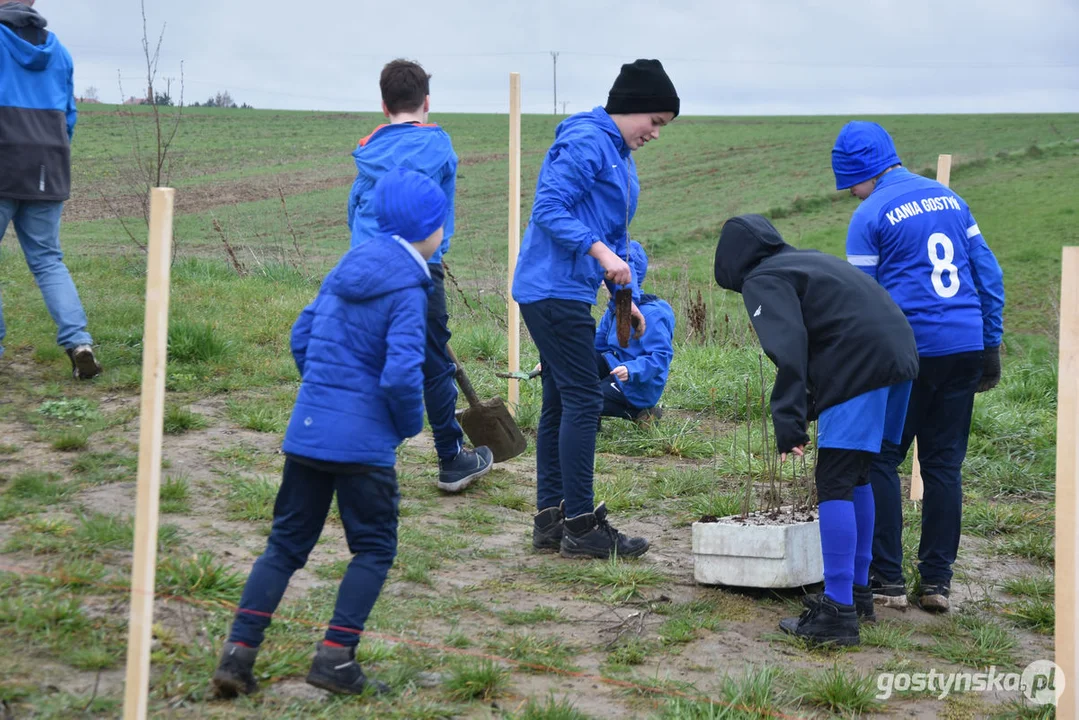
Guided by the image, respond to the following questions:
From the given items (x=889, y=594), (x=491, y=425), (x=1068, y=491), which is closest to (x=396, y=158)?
(x=491, y=425)

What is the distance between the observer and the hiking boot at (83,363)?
616cm

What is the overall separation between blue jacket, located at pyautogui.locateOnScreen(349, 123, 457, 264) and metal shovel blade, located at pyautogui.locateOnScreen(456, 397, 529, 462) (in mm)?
1074

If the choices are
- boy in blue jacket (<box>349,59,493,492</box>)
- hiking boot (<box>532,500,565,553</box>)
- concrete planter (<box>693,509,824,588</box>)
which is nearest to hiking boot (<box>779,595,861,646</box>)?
concrete planter (<box>693,509,824,588</box>)

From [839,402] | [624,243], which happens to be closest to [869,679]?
[839,402]

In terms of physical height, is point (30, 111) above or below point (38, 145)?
above

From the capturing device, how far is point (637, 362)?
6512mm

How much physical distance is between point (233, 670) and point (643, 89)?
277 centimetres

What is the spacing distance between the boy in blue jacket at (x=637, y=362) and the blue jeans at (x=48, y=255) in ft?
10.2

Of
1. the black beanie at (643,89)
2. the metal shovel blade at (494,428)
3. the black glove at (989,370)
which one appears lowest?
the metal shovel blade at (494,428)

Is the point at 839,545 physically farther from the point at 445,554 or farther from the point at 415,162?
the point at 415,162

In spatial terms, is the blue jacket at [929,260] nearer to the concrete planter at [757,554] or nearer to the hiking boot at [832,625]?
the concrete planter at [757,554]

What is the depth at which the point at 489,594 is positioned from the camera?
4.15 metres

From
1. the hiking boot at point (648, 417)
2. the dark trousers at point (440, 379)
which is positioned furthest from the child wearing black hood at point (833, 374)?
the hiking boot at point (648, 417)

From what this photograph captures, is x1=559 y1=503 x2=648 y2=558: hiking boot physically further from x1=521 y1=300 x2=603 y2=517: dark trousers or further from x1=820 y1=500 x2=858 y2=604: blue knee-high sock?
x1=820 y1=500 x2=858 y2=604: blue knee-high sock
